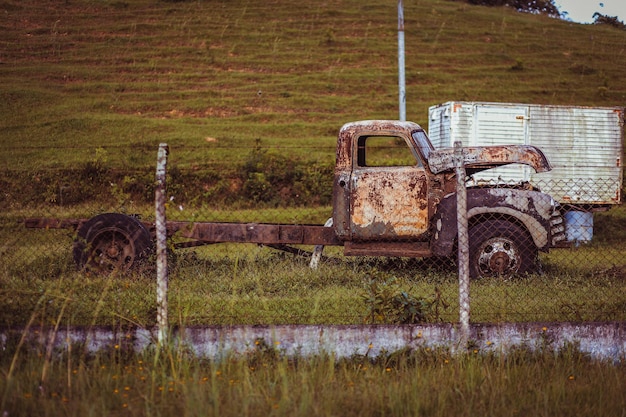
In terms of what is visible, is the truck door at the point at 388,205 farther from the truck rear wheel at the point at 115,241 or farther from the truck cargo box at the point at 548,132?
the truck cargo box at the point at 548,132

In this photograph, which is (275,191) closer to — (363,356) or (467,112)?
(467,112)

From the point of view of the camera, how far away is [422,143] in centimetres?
994

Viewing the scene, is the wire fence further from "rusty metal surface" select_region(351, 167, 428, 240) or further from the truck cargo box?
the truck cargo box

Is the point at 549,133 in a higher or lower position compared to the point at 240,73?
lower

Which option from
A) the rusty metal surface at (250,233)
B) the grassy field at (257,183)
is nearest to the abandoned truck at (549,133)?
the grassy field at (257,183)

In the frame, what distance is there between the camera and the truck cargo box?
1633cm

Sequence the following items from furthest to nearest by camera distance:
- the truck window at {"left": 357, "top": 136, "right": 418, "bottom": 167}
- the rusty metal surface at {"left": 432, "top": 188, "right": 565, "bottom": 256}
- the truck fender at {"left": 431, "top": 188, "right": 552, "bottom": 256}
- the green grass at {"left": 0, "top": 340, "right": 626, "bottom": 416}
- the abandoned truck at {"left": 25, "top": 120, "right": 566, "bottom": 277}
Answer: the truck window at {"left": 357, "top": 136, "right": 418, "bottom": 167}, the rusty metal surface at {"left": 432, "top": 188, "right": 565, "bottom": 256}, the truck fender at {"left": 431, "top": 188, "right": 552, "bottom": 256}, the abandoned truck at {"left": 25, "top": 120, "right": 566, "bottom": 277}, the green grass at {"left": 0, "top": 340, "right": 626, "bottom": 416}

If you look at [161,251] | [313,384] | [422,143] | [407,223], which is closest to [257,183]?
[422,143]

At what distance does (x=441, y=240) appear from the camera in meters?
9.36

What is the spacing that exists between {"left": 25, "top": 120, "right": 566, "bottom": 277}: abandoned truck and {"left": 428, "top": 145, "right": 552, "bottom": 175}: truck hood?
13 millimetres

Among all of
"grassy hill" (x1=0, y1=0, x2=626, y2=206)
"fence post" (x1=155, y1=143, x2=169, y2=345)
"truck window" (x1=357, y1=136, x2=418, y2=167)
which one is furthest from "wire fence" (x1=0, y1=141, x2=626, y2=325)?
"grassy hill" (x1=0, y1=0, x2=626, y2=206)

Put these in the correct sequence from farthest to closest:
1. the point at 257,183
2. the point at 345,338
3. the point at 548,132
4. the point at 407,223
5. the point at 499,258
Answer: the point at 257,183 → the point at 548,132 → the point at 499,258 → the point at 407,223 → the point at 345,338

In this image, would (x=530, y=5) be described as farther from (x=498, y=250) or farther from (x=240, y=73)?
(x=498, y=250)

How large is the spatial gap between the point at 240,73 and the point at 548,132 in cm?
1990
